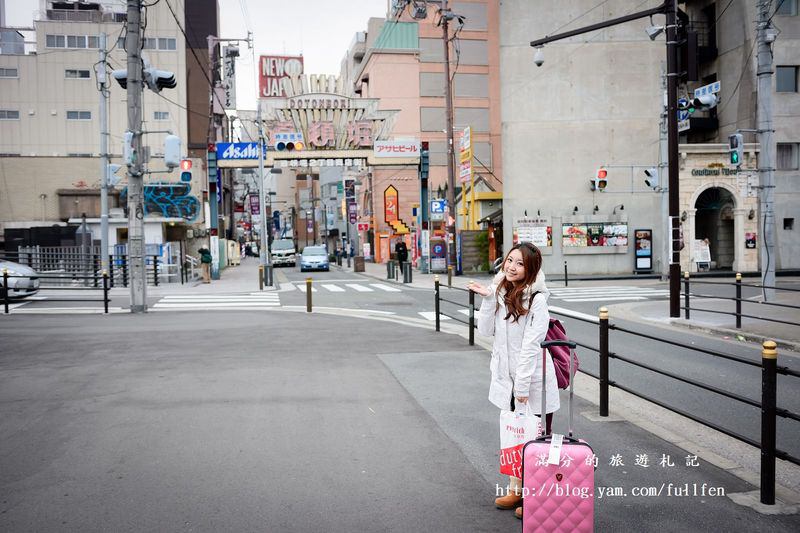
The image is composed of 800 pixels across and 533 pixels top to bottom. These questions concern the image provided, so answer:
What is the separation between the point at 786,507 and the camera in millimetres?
4598

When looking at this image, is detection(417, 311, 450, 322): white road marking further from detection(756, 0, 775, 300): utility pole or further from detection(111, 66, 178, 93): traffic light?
detection(111, 66, 178, 93): traffic light

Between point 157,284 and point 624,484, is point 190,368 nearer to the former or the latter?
point 624,484

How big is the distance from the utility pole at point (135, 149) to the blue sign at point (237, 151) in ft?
58.0

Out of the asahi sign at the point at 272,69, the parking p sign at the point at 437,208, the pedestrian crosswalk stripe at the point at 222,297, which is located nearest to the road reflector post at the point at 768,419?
the pedestrian crosswalk stripe at the point at 222,297

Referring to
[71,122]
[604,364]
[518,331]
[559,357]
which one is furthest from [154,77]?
[71,122]

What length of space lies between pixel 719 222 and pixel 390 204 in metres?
26.4

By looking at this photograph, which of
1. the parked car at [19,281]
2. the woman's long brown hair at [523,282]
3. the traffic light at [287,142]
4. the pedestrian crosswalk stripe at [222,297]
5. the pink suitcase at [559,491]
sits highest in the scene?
the traffic light at [287,142]

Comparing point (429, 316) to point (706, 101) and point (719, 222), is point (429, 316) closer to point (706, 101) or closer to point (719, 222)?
point (706, 101)

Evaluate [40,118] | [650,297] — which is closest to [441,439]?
[650,297]

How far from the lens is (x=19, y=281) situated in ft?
66.5

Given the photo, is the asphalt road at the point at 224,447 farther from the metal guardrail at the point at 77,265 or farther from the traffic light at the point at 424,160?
the traffic light at the point at 424,160

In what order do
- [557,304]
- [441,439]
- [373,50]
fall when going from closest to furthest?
[441,439] < [557,304] < [373,50]

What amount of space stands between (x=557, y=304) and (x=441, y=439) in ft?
45.5

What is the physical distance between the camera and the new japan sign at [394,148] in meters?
37.2
